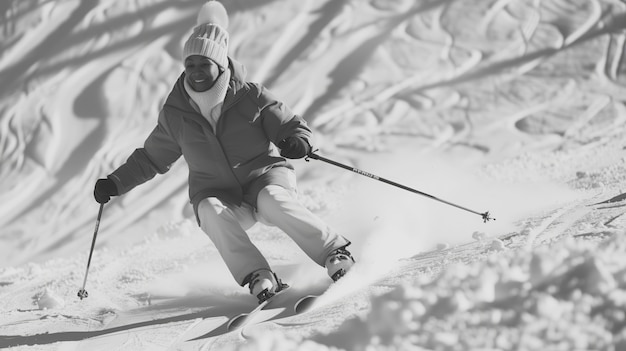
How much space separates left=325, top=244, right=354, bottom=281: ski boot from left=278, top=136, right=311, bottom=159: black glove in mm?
435

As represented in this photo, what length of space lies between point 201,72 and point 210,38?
0.52ft

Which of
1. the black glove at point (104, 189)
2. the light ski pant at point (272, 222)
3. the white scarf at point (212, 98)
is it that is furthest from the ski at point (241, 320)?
the black glove at point (104, 189)

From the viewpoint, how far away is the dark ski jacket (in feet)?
9.43

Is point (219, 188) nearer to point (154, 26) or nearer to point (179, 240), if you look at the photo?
point (179, 240)

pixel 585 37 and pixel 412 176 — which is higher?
pixel 585 37

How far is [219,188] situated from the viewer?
294 centimetres

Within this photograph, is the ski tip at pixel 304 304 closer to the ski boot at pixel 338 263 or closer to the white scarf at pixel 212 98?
the ski boot at pixel 338 263

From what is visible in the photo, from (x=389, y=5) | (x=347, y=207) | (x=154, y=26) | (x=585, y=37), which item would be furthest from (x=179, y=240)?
(x=585, y=37)

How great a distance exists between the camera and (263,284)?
262cm

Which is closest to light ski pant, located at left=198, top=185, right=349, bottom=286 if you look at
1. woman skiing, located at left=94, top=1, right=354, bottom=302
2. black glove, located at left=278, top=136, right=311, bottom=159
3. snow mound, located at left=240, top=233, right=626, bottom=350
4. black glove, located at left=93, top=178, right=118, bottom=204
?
woman skiing, located at left=94, top=1, right=354, bottom=302

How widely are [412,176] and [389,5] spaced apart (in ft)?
10.9

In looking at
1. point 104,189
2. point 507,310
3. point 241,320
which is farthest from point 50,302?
point 507,310

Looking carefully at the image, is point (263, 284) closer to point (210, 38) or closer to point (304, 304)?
point (304, 304)

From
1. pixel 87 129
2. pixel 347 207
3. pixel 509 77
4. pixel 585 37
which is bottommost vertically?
pixel 347 207
